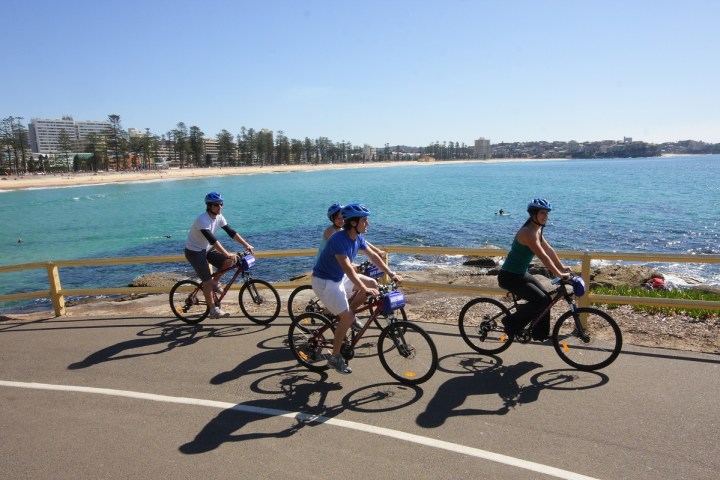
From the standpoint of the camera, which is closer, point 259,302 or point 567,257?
point 567,257

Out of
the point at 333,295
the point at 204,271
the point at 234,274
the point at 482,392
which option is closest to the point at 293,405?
the point at 333,295

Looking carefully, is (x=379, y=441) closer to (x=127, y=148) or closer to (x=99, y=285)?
(x=99, y=285)

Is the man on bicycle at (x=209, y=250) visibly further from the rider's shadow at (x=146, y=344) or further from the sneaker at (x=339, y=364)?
the sneaker at (x=339, y=364)

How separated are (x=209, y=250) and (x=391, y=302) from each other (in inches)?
163

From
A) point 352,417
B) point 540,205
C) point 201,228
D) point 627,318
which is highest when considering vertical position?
point 540,205

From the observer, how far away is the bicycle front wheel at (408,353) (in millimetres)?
5281

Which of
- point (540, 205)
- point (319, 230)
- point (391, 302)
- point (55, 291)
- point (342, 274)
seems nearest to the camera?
point (391, 302)

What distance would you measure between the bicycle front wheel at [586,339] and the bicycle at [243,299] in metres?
4.41

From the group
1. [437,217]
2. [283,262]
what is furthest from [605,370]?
[437,217]

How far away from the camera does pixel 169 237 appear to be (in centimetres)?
3722

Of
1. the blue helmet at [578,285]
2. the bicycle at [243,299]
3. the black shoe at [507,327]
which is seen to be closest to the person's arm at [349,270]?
the black shoe at [507,327]

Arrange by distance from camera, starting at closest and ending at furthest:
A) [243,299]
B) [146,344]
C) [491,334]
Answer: [491,334]
[146,344]
[243,299]

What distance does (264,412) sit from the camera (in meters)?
4.88

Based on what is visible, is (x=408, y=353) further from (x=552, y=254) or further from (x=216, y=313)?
(x=216, y=313)
